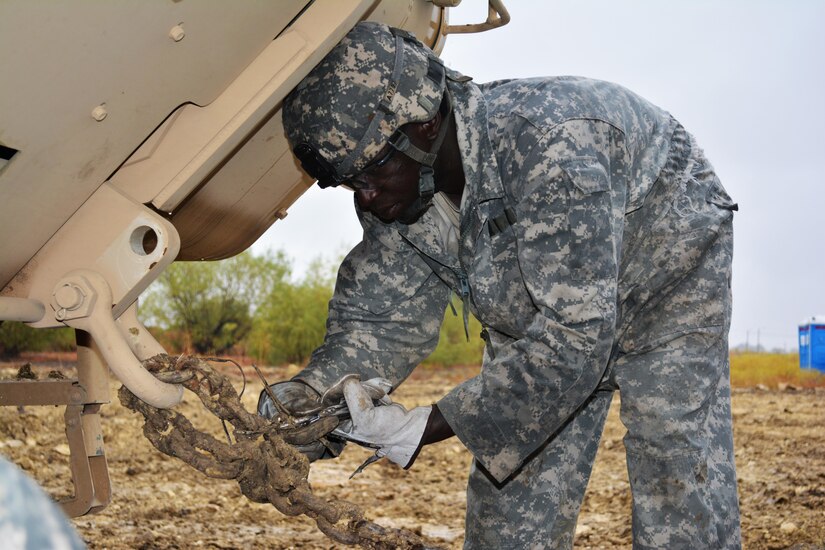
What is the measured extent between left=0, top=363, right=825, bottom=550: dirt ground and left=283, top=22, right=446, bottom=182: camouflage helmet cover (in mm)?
1277

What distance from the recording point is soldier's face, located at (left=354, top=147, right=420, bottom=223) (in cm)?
221

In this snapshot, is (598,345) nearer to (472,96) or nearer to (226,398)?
(472,96)

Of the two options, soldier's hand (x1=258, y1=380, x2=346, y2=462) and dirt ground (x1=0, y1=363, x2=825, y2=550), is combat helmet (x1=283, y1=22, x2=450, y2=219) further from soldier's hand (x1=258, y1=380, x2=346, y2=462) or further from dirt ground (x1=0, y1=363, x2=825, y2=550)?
dirt ground (x1=0, y1=363, x2=825, y2=550)

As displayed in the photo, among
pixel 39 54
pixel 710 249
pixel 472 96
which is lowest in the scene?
pixel 710 249

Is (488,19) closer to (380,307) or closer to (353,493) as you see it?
(380,307)

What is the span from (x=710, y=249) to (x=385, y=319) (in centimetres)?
90

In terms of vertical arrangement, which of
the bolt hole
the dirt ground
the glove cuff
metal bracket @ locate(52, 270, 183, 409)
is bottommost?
the dirt ground

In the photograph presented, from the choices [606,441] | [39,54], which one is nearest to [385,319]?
[39,54]

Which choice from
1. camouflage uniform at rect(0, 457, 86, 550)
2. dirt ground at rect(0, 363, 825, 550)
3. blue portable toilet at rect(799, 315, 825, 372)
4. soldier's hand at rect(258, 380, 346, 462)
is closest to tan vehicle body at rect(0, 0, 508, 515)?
soldier's hand at rect(258, 380, 346, 462)

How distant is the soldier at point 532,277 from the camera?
2.01 m

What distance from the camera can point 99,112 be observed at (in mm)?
1946

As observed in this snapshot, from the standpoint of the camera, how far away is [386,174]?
2.22 metres

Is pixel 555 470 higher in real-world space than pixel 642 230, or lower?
lower

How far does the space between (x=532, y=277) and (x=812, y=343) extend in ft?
32.5
